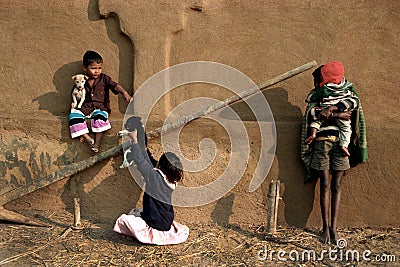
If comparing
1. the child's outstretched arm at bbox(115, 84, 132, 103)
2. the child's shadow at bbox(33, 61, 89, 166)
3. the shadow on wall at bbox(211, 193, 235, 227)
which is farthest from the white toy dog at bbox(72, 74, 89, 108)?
the shadow on wall at bbox(211, 193, 235, 227)

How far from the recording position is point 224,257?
427cm

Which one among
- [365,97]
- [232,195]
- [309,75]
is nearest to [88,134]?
[232,195]

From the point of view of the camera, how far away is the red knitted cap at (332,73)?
4.38 meters

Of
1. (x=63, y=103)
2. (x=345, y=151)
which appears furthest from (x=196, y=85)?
(x=345, y=151)

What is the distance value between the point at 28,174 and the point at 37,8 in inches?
59.9

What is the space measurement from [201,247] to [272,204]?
0.70 m

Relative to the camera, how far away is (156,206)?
4410mm

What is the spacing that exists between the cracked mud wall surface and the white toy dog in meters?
0.20

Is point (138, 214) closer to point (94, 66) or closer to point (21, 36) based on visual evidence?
point (94, 66)

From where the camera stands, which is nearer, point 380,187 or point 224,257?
point 224,257

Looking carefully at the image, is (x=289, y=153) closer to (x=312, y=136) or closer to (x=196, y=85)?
(x=312, y=136)

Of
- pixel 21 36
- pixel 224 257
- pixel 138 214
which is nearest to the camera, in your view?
pixel 224 257

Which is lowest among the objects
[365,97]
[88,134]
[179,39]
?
[88,134]

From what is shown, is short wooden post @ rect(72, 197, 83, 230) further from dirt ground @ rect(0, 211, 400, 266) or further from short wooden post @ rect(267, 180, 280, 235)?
short wooden post @ rect(267, 180, 280, 235)
